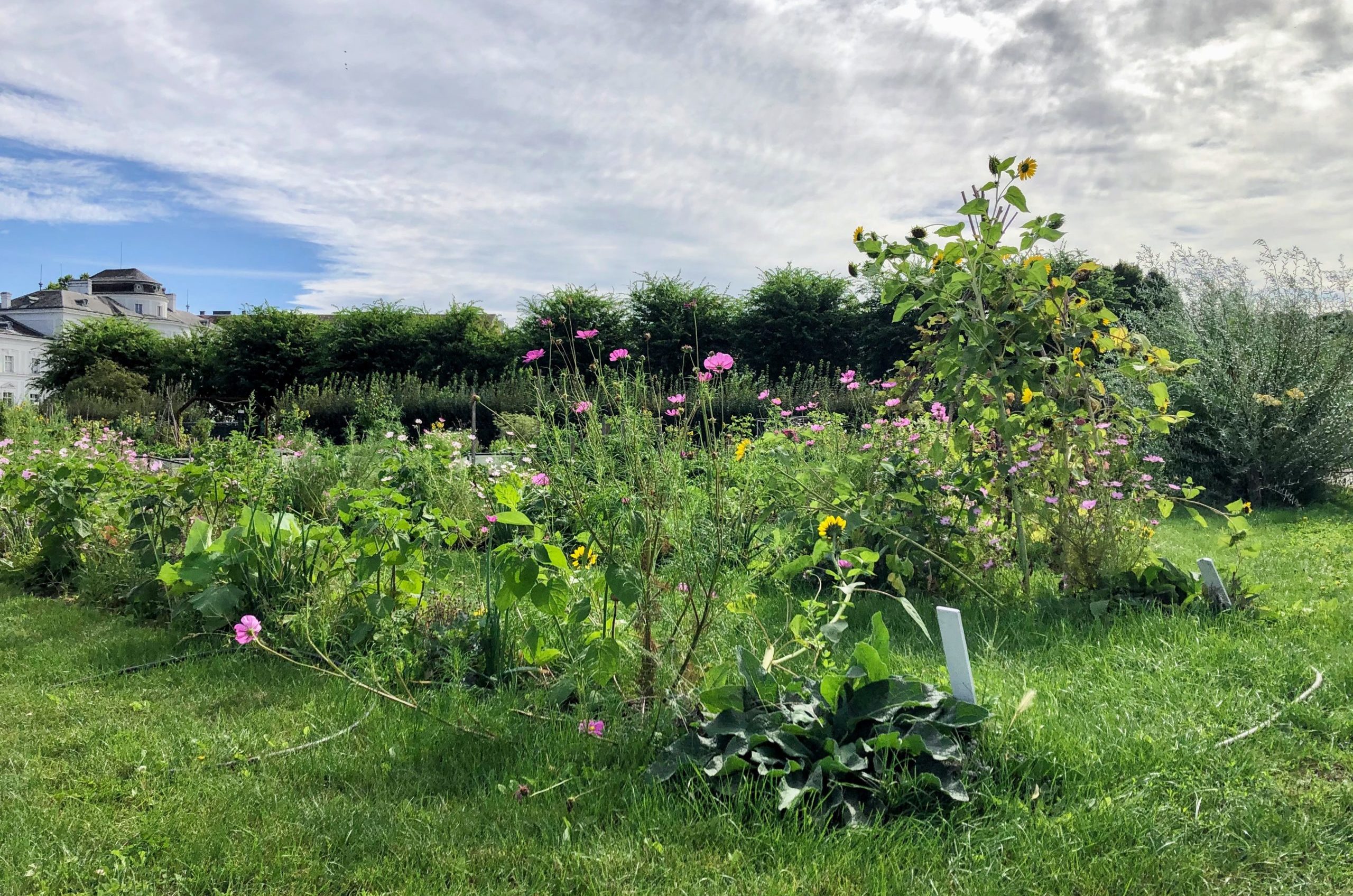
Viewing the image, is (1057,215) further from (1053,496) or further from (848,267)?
(1053,496)

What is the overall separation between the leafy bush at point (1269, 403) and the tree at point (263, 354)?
60.0 feet

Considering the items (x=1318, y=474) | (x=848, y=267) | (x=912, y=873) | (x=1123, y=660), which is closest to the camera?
(x=912, y=873)

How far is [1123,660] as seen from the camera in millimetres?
2674

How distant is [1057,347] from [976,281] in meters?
0.67

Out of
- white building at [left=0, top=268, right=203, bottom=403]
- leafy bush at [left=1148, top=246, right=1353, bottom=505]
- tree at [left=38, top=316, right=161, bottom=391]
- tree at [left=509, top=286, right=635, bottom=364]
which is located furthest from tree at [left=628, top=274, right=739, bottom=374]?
white building at [left=0, top=268, right=203, bottom=403]

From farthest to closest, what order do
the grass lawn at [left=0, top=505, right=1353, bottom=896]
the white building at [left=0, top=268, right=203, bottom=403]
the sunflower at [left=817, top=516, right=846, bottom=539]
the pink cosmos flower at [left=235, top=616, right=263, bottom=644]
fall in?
the white building at [left=0, top=268, right=203, bottom=403] → the sunflower at [left=817, top=516, right=846, bottom=539] → the pink cosmos flower at [left=235, top=616, right=263, bottom=644] → the grass lawn at [left=0, top=505, right=1353, bottom=896]

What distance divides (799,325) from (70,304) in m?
56.5

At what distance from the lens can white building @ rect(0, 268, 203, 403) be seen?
46906 mm

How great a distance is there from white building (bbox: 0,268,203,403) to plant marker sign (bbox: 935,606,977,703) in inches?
1629

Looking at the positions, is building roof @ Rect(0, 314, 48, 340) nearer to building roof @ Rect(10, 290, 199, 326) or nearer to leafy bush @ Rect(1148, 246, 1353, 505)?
building roof @ Rect(10, 290, 199, 326)

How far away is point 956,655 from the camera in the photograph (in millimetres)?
2027

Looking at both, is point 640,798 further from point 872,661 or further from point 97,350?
point 97,350

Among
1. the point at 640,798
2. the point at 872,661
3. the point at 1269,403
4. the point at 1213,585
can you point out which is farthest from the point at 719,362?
the point at 1269,403

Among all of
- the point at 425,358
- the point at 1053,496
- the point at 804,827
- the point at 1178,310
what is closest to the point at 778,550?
the point at 804,827
